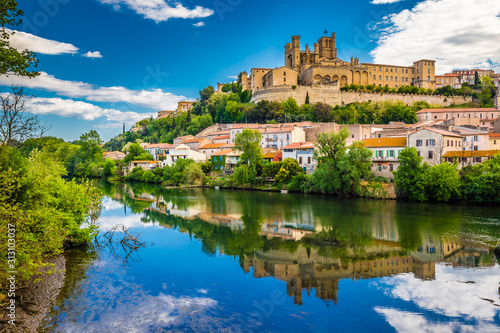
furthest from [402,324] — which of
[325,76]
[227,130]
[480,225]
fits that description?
[325,76]

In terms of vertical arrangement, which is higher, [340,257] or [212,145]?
[212,145]

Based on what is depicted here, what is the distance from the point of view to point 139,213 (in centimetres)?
2408

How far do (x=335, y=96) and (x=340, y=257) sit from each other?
5069 cm

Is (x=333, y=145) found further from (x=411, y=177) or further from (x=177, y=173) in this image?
(x=177, y=173)

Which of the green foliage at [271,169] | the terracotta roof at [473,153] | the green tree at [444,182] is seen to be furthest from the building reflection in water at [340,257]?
the green foliage at [271,169]

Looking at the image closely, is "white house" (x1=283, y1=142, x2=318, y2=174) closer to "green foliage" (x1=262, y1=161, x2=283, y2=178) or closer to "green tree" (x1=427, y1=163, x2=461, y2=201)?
"green foliage" (x1=262, y1=161, x2=283, y2=178)

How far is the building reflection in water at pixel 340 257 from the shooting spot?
11.7 meters

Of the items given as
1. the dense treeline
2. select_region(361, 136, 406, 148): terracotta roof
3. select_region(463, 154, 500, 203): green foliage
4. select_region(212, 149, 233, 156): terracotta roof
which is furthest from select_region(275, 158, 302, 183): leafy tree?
→ select_region(463, 154, 500, 203): green foliage

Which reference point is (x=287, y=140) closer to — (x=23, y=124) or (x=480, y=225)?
(x=480, y=225)

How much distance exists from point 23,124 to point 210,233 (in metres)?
10.7

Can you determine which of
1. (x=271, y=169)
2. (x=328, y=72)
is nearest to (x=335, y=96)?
(x=328, y=72)

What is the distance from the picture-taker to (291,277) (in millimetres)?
11773

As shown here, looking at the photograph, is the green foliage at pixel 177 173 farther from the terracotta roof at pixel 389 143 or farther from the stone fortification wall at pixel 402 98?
the stone fortification wall at pixel 402 98

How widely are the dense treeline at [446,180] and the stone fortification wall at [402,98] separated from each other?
115ft
